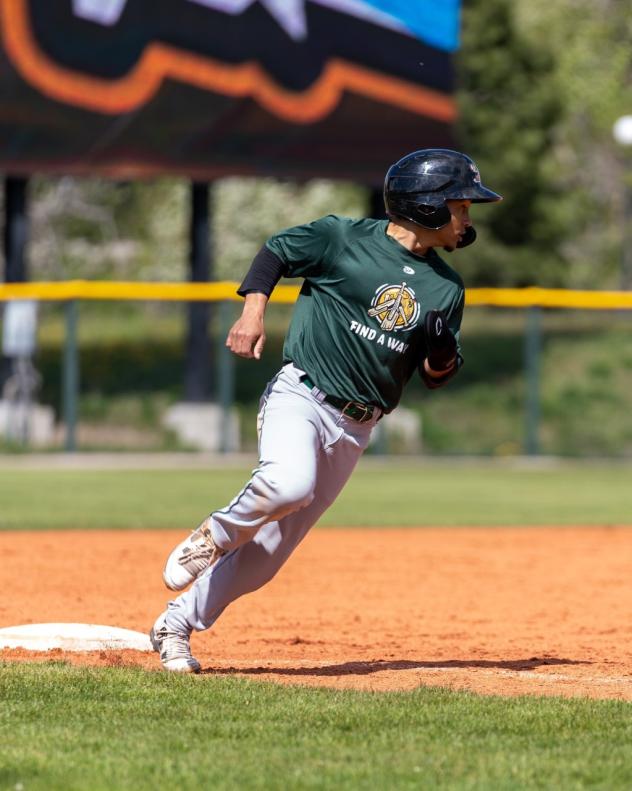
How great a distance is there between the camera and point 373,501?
48.7 ft

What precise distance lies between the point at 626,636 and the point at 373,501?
26.1 feet

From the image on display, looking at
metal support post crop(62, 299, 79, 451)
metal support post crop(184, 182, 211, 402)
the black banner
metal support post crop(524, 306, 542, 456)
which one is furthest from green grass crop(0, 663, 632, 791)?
metal support post crop(524, 306, 542, 456)

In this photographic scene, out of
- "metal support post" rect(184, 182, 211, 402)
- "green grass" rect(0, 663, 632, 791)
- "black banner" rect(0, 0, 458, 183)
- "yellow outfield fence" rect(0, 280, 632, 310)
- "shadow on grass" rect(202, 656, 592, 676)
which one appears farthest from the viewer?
"metal support post" rect(184, 182, 211, 402)

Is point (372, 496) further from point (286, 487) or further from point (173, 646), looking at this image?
point (286, 487)

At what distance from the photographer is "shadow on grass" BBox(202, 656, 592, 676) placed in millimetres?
5523

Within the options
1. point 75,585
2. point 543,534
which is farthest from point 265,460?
point 543,534

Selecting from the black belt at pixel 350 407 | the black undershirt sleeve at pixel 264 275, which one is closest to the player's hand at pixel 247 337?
the black undershirt sleeve at pixel 264 275

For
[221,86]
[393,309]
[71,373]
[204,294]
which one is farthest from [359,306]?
[221,86]

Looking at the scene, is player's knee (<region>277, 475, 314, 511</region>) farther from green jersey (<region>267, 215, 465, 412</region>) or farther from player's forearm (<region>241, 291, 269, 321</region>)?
player's forearm (<region>241, 291, 269, 321</region>)

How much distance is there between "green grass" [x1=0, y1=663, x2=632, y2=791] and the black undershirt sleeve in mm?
1290

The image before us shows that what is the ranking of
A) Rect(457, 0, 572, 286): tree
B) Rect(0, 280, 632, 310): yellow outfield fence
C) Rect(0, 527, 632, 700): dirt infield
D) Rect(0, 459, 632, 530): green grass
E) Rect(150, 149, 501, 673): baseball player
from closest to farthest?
Rect(150, 149, 501, 673): baseball player → Rect(0, 527, 632, 700): dirt infield → Rect(0, 459, 632, 530): green grass → Rect(0, 280, 632, 310): yellow outfield fence → Rect(457, 0, 572, 286): tree

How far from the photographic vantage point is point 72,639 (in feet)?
19.7

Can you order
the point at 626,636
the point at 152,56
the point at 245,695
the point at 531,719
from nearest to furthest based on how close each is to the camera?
1. the point at 531,719
2. the point at 245,695
3. the point at 626,636
4. the point at 152,56

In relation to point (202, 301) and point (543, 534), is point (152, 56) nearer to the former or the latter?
point (202, 301)
